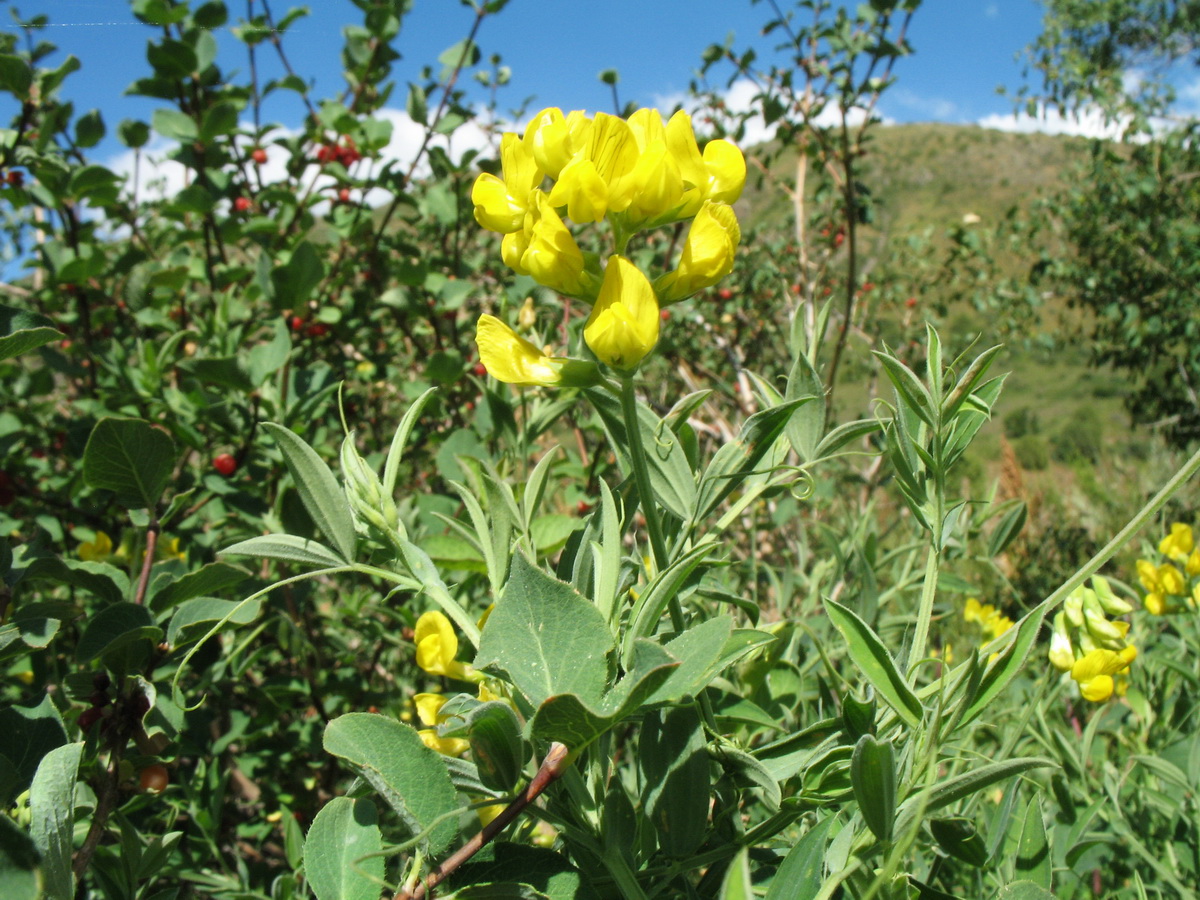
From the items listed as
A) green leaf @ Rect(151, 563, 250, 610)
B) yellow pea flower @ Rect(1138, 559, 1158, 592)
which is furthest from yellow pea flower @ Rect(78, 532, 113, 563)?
yellow pea flower @ Rect(1138, 559, 1158, 592)

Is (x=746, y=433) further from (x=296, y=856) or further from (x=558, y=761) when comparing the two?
(x=296, y=856)

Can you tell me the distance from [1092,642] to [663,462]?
1.77 feet

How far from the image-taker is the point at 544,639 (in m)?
0.44

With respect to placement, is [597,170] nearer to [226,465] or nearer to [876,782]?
[876,782]

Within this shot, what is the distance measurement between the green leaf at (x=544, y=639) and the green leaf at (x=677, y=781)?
11 centimetres

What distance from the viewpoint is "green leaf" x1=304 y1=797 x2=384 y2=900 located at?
476 mm

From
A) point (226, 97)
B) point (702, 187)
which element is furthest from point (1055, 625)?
point (226, 97)

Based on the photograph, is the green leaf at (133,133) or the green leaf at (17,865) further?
the green leaf at (133,133)

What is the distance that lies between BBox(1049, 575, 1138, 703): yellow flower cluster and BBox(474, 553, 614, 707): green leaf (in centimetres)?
58

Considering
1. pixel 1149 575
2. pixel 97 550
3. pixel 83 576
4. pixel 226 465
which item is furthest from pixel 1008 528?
pixel 97 550

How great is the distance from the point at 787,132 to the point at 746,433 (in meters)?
2.50

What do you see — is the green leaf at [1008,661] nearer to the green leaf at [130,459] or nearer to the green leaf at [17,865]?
the green leaf at [17,865]

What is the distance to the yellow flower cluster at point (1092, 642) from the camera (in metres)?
0.77

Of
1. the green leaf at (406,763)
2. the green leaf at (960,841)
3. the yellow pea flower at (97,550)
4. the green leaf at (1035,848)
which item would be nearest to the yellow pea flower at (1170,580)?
the green leaf at (1035,848)
